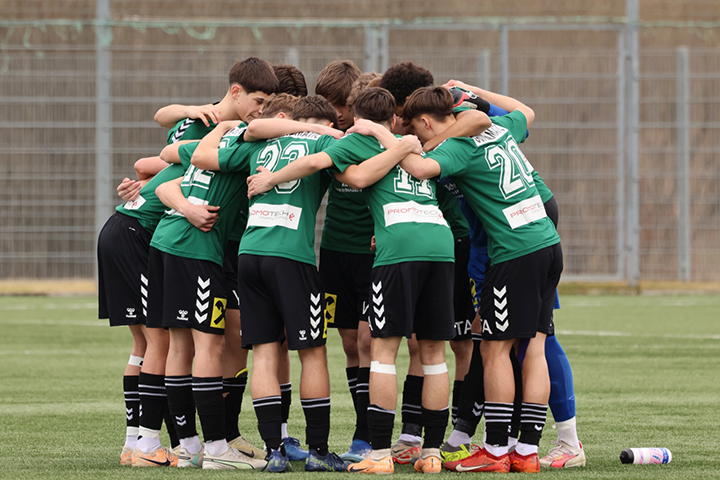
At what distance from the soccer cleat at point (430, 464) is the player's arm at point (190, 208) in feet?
4.66

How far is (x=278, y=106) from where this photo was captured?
4.81m

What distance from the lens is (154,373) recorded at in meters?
4.80

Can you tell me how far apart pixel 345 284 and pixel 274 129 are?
97 cm

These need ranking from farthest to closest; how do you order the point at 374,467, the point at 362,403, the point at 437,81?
the point at 437,81 < the point at 362,403 < the point at 374,467

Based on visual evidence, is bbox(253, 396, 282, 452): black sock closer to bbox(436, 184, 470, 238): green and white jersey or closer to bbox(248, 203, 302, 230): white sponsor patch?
bbox(248, 203, 302, 230): white sponsor patch

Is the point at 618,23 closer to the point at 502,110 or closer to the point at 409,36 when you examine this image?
the point at 409,36

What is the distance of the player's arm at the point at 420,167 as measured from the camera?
439cm

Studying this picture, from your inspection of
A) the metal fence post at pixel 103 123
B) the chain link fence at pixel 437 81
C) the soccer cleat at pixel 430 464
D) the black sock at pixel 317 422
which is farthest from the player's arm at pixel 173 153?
the metal fence post at pixel 103 123

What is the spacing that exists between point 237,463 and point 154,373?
0.64 m

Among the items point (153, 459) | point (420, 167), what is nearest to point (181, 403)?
point (153, 459)

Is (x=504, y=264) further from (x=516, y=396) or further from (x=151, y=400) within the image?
(x=151, y=400)

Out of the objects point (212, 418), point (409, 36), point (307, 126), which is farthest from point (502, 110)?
point (409, 36)

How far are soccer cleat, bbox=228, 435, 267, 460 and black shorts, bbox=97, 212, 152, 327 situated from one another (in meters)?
0.74

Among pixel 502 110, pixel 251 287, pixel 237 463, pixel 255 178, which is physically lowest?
pixel 237 463
